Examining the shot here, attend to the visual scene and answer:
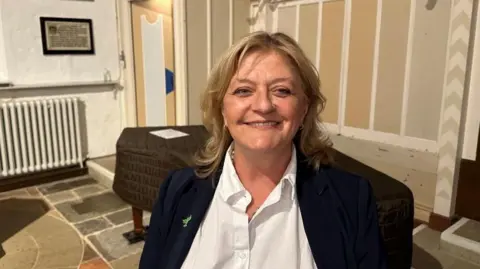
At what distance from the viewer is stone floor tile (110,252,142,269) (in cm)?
250

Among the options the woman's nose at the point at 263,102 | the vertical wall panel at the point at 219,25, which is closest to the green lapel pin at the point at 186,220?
the woman's nose at the point at 263,102

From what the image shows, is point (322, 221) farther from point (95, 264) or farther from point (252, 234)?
point (95, 264)

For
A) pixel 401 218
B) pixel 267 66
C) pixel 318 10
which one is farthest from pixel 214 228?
pixel 318 10

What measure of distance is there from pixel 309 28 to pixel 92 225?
92.3 inches

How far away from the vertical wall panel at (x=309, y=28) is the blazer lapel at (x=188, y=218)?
2450 millimetres

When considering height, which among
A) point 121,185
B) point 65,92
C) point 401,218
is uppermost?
point 65,92

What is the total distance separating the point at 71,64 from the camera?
13.4 feet

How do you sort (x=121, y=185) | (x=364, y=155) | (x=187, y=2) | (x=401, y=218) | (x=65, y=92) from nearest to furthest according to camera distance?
(x=401, y=218)
(x=121, y=185)
(x=364, y=155)
(x=187, y=2)
(x=65, y=92)

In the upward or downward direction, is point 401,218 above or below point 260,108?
below

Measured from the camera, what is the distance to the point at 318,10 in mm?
3346

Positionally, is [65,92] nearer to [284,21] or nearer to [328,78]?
[284,21]

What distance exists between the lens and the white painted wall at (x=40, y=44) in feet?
12.2

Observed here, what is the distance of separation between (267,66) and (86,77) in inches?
140

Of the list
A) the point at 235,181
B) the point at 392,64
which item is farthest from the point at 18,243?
the point at 392,64
